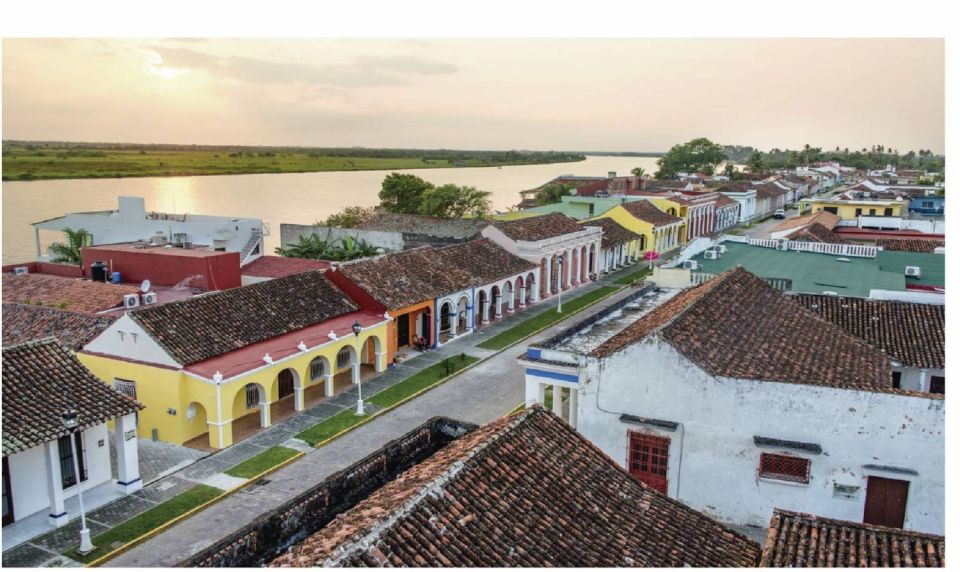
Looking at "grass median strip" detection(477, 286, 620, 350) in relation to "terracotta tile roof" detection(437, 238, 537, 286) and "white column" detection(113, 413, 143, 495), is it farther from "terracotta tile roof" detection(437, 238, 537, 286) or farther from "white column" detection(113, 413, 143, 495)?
"white column" detection(113, 413, 143, 495)

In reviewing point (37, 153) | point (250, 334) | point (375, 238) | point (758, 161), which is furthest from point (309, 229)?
point (758, 161)

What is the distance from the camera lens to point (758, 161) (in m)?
113

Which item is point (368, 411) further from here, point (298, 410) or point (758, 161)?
point (758, 161)

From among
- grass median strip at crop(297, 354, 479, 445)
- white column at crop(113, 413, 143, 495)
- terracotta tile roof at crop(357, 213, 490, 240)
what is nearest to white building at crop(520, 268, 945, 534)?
grass median strip at crop(297, 354, 479, 445)

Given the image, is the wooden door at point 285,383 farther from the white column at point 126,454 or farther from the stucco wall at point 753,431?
the stucco wall at point 753,431

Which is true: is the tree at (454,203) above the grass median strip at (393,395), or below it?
above

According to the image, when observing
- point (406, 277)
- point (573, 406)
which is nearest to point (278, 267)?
point (406, 277)

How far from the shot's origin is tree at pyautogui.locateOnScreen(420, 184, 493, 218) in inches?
1928

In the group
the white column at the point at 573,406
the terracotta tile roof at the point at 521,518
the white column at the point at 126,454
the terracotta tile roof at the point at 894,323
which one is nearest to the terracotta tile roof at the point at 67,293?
the white column at the point at 126,454

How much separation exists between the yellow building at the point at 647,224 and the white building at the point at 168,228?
69.4 feet

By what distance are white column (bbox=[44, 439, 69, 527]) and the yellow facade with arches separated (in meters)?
3.44

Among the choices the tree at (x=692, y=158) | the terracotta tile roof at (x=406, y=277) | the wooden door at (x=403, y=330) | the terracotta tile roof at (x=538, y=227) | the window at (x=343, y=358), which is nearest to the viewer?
the window at (x=343, y=358)

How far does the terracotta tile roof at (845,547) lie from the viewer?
23.7ft

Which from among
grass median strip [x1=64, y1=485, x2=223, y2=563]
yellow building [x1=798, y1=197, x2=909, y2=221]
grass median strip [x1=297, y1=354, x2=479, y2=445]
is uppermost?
yellow building [x1=798, y1=197, x2=909, y2=221]
